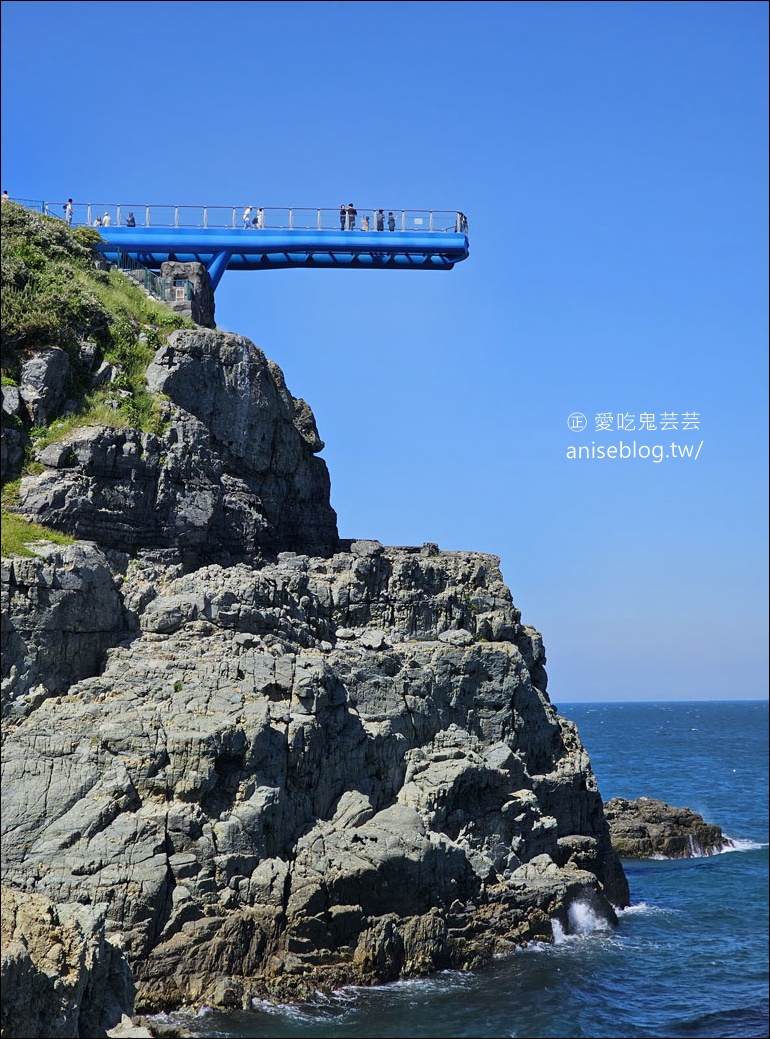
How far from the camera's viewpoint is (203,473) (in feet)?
140

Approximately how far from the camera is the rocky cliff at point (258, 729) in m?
33.0

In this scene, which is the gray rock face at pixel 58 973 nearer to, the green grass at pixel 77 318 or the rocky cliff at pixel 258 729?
the rocky cliff at pixel 258 729

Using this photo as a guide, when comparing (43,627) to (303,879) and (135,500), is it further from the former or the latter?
(303,879)

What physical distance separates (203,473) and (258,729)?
1108cm

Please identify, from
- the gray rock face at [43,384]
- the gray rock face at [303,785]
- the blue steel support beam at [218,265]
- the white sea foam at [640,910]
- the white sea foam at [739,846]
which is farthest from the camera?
the white sea foam at [739,846]

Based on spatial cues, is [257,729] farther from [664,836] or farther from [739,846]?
[739,846]

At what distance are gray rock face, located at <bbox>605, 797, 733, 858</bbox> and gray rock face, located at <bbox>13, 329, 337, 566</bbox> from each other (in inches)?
1116

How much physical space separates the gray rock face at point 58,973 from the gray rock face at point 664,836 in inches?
1677

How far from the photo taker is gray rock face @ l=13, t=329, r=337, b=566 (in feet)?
128

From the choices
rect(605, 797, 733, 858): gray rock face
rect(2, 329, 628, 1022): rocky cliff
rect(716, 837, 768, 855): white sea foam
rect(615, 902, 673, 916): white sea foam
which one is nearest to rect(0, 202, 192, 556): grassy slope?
rect(2, 329, 628, 1022): rocky cliff

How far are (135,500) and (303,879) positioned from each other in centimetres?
1366

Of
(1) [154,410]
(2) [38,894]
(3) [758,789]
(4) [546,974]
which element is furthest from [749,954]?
(3) [758,789]

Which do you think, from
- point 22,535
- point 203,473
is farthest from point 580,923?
point 22,535

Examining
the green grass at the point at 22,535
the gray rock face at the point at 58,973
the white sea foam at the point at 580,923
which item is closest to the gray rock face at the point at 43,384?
the green grass at the point at 22,535
